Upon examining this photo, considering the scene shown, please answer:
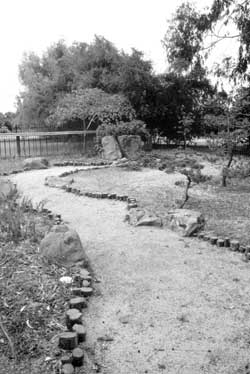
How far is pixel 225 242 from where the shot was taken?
370 cm

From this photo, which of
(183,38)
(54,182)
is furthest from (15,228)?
(183,38)

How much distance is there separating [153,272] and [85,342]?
45.0 inches

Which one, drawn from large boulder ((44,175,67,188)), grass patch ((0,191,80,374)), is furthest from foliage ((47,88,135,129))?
grass patch ((0,191,80,374))

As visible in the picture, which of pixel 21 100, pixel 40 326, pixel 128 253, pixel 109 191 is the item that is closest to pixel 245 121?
pixel 109 191

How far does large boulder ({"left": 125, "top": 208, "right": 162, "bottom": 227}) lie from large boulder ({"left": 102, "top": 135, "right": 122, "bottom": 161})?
5798 mm

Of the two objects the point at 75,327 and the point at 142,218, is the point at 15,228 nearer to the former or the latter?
the point at 75,327

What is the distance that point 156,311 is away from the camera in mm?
2473

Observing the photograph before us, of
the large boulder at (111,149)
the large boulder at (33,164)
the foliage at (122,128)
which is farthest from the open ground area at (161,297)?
the large boulder at (111,149)

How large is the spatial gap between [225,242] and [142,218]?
1.19 metres

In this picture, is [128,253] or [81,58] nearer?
[128,253]

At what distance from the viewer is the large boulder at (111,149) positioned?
34.3ft

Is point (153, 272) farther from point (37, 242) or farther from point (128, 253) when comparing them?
point (37, 242)

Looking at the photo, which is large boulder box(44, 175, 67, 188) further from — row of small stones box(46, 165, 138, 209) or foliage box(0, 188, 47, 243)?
foliage box(0, 188, 47, 243)

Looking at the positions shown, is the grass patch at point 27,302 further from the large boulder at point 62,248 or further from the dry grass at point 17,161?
the dry grass at point 17,161
